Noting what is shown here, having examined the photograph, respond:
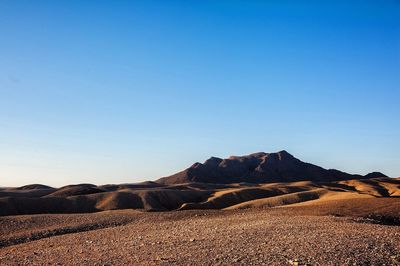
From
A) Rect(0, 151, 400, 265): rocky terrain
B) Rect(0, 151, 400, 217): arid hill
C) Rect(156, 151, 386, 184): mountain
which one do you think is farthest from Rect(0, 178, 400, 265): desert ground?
Rect(156, 151, 386, 184): mountain

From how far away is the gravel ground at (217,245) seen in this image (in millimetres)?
15727

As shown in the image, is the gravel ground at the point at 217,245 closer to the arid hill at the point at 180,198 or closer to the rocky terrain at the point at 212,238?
the rocky terrain at the point at 212,238

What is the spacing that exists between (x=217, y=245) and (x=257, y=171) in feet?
530

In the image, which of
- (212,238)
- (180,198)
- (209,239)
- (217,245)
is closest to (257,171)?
(180,198)

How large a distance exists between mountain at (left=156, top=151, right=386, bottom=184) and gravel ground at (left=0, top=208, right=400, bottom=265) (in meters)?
139

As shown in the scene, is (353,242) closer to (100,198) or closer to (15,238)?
(15,238)

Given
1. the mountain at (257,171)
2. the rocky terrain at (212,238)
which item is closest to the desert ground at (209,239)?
the rocky terrain at (212,238)

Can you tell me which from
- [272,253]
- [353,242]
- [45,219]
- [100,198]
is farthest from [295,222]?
[100,198]

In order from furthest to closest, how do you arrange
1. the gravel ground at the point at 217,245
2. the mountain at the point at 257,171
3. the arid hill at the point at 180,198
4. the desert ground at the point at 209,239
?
the mountain at the point at 257,171, the arid hill at the point at 180,198, the desert ground at the point at 209,239, the gravel ground at the point at 217,245

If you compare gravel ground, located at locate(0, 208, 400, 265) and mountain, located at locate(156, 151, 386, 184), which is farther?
mountain, located at locate(156, 151, 386, 184)

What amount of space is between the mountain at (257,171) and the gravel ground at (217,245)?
13859 cm

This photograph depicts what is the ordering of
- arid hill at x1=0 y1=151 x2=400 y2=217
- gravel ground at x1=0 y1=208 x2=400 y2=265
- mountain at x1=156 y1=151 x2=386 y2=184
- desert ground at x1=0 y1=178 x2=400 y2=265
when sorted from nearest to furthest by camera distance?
gravel ground at x1=0 y1=208 x2=400 y2=265, desert ground at x1=0 y1=178 x2=400 y2=265, arid hill at x1=0 y1=151 x2=400 y2=217, mountain at x1=156 y1=151 x2=386 y2=184

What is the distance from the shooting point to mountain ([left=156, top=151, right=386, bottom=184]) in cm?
17012

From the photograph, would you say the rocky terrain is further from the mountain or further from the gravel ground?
the mountain
